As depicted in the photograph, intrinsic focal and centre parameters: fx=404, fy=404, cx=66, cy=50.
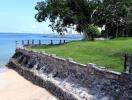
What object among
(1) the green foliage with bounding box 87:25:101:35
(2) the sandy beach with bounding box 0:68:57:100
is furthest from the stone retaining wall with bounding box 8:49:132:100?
(1) the green foliage with bounding box 87:25:101:35

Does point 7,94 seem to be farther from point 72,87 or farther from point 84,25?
point 84,25

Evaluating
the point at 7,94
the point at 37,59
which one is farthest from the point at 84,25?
the point at 7,94

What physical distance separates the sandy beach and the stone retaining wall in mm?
553

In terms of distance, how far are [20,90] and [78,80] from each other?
19.2ft

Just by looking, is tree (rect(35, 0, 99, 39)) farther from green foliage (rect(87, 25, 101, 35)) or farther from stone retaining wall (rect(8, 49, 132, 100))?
stone retaining wall (rect(8, 49, 132, 100))

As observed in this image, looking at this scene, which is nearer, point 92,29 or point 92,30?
point 92,30

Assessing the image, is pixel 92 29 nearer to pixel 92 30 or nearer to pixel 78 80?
pixel 92 30

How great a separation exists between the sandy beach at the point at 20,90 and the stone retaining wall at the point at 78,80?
0.55 meters

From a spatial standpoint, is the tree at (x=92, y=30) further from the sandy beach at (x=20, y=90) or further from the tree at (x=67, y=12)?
the sandy beach at (x=20, y=90)

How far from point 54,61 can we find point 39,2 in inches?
1137

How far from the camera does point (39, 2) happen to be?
193ft

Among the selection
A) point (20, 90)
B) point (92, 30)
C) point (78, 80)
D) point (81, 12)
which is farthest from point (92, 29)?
point (78, 80)

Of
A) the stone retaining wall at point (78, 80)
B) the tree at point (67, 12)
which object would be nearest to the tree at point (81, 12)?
the tree at point (67, 12)

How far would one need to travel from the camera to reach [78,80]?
958 inches
